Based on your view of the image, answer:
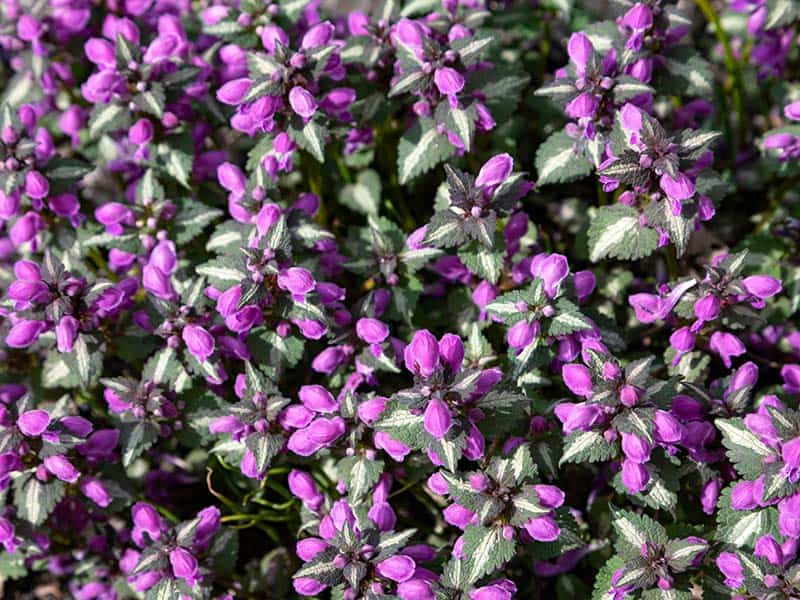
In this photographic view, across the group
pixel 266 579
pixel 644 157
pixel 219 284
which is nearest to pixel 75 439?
pixel 219 284

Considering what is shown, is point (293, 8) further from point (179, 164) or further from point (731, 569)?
point (731, 569)

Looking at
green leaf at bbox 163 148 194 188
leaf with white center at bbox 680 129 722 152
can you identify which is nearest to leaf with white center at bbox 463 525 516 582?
leaf with white center at bbox 680 129 722 152

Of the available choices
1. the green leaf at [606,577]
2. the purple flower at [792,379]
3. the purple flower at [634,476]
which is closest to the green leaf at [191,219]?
the purple flower at [634,476]

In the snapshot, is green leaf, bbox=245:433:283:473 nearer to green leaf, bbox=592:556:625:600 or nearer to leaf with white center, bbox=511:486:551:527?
leaf with white center, bbox=511:486:551:527

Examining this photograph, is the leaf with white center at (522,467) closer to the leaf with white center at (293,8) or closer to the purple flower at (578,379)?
the purple flower at (578,379)

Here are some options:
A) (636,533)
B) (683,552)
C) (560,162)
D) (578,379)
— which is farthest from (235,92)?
(683,552)
